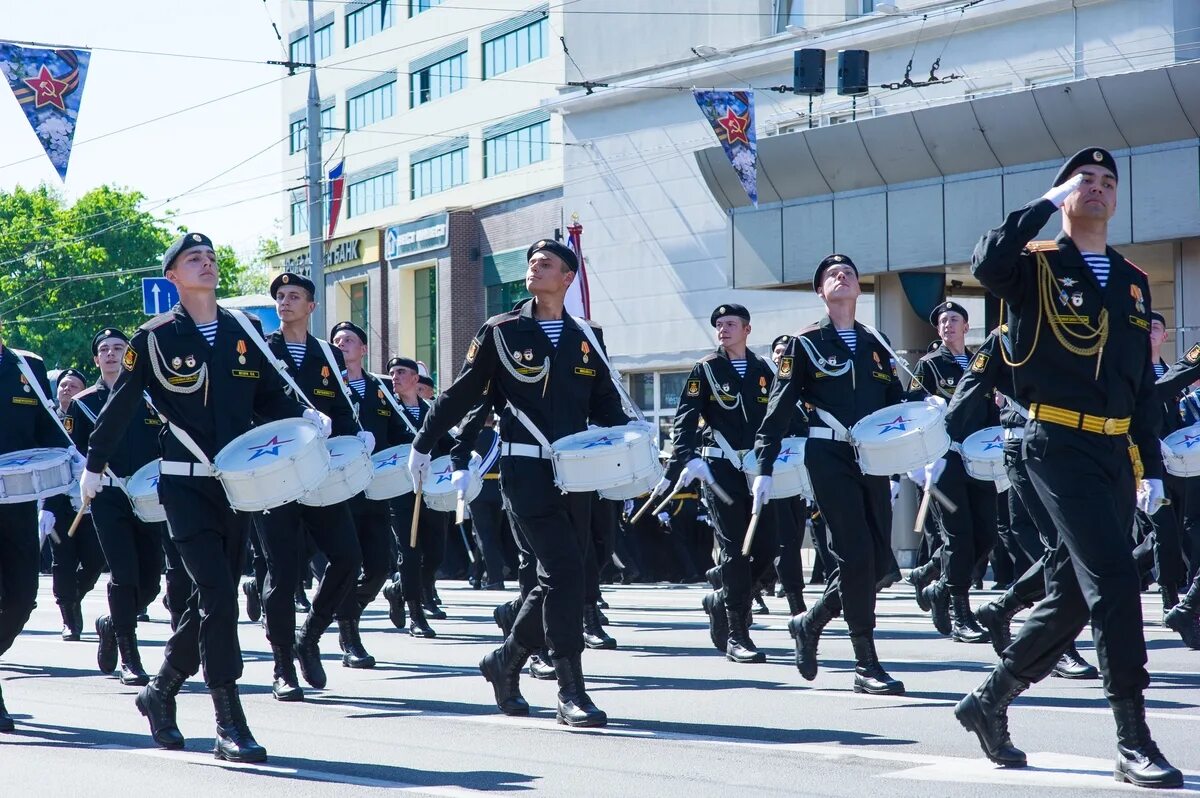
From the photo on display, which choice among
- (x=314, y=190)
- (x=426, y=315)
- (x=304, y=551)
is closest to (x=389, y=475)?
(x=304, y=551)

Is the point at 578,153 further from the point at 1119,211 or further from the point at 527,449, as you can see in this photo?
the point at 527,449

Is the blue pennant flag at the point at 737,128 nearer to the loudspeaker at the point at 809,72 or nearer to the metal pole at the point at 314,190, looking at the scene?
the loudspeaker at the point at 809,72

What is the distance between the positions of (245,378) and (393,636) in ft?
21.3

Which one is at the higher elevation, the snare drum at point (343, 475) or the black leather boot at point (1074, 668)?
the snare drum at point (343, 475)

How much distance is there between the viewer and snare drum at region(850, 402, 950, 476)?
364 inches

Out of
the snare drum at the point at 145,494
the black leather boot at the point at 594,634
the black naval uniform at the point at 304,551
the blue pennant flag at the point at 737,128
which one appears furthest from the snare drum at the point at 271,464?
the blue pennant flag at the point at 737,128

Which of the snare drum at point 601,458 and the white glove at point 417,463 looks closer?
the snare drum at point 601,458

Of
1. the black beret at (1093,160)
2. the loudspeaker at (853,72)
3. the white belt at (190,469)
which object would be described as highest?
the loudspeaker at (853,72)

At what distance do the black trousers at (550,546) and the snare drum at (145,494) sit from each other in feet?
10.4

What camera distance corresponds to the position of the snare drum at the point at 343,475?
32.3ft

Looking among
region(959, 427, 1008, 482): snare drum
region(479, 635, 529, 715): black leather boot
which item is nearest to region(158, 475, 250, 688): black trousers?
region(479, 635, 529, 715): black leather boot

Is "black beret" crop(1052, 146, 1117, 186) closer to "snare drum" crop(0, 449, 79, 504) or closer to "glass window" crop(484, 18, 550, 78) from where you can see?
"snare drum" crop(0, 449, 79, 504)

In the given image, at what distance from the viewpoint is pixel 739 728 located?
818 cm

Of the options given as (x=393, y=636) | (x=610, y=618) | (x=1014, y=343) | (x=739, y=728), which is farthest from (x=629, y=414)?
(x=610, y=618)
